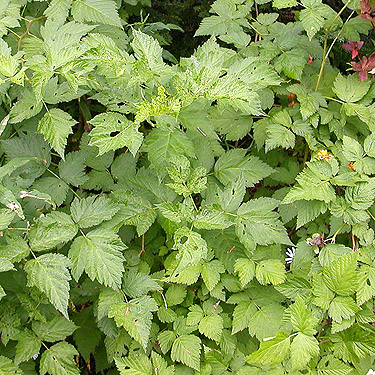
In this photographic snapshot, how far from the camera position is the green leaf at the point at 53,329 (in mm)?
1753

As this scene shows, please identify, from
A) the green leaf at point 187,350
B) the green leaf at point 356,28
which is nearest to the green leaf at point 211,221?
the green leaf at point 187,350

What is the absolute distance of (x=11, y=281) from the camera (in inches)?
70.9

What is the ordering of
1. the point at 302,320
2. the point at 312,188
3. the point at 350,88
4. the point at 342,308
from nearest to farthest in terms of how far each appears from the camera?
the point at 302,320
the point at 342,308
the point at 312,188
the point at 350,88

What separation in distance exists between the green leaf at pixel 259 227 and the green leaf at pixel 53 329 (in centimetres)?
73

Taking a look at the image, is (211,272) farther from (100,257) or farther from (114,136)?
A: (114,136)

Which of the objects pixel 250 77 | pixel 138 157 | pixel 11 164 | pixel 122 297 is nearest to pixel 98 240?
pixel 122 297

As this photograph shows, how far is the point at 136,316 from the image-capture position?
165cm

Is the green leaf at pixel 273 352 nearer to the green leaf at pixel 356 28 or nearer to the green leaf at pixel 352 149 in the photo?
the green leaf at pixel 352 149

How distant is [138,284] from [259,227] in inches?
19.3

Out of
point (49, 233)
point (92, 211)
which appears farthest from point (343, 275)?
point (49, 233)

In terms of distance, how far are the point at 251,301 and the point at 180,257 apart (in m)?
0.46

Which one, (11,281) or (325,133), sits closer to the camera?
(11,281)

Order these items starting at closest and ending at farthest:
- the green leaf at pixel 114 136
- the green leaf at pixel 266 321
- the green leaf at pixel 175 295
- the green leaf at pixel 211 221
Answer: the green leaf at pixel 114 136 → the green leaf at pixel 211 221 → the green leaf at pixel 266 321 → the green leaf at pixel 175 295

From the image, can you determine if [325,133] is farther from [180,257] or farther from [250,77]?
[180,257]
